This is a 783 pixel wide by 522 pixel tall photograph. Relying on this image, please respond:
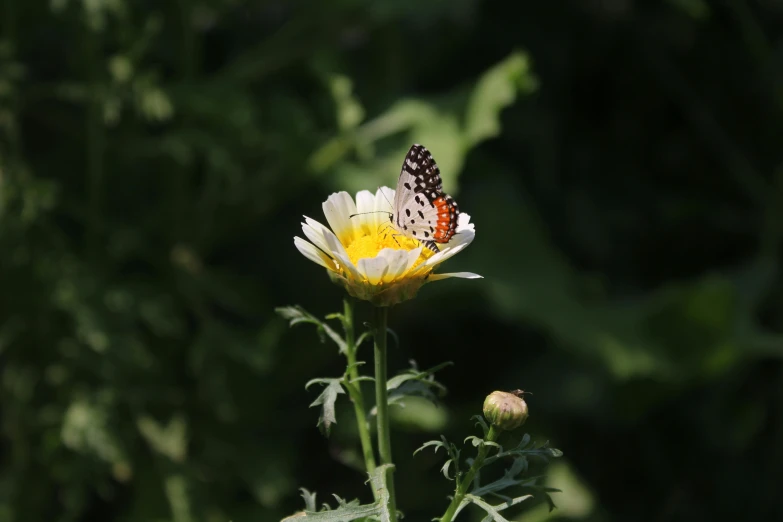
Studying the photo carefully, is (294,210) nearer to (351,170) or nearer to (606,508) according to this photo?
(351,170)

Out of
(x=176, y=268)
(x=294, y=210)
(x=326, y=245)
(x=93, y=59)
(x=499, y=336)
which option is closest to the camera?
(x=326, y=245)

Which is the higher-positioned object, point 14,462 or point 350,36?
point 350,36

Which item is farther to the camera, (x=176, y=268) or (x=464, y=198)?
(x=464, y=198)

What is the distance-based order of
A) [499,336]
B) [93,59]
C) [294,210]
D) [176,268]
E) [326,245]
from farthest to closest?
[499,336]
[294,210]
[176,268]
[93,59]
[326,245]

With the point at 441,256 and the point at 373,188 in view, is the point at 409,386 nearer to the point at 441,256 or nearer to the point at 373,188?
the point at 441,256

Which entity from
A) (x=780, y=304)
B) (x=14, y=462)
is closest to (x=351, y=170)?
(x=14, y=462)

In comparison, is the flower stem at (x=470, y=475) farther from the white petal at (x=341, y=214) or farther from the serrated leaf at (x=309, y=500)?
the white petal at (x=341, y=214)

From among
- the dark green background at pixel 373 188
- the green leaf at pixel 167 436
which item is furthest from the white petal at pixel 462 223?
the green leaf at pixel 167 436

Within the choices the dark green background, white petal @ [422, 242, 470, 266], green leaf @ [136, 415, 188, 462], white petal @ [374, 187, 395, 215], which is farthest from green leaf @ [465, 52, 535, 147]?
white petal @ [422, 242, 470, 266]

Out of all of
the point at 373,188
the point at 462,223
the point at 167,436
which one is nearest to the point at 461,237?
the point at 462,223
